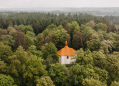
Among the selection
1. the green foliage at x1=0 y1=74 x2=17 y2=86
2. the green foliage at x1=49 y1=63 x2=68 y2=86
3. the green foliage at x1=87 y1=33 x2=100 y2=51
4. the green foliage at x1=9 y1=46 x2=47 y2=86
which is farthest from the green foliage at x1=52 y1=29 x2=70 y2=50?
the green foliage at x1=0 y1=74 x2=17 y2=86

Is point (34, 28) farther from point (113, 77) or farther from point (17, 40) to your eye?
point (113, 77)

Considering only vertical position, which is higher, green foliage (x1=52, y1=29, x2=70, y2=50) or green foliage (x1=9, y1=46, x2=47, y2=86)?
green foliage (x1=52, y1=29, x2=70, y2=50)

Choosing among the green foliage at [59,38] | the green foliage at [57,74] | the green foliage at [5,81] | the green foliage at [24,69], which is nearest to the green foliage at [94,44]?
the green foliage at [59,38]

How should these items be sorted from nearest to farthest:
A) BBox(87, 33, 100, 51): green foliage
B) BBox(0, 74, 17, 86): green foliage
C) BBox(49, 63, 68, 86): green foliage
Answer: BBox(0, 74, 17, 86): green foliage
BBox(49, 63, 68, 86): green foliage
BBox(87, 33, 100, 51): green foliage

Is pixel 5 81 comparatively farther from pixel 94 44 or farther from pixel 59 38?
pixel 94 44

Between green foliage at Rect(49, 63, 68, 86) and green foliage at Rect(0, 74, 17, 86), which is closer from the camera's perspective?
green foliage at Rect(0, 74, 17, 86)

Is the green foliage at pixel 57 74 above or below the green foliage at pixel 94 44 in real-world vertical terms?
below

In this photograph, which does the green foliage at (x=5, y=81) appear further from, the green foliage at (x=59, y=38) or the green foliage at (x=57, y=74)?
the green foliage at (x=59, y=38)

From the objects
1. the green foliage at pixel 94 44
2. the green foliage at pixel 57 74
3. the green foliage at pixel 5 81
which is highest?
the green foliage at pixel 94 44

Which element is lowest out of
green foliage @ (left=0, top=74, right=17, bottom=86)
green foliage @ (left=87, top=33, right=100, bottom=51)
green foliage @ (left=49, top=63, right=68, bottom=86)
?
green foliage @ (left=49, top=63, right=68, bottom=86)

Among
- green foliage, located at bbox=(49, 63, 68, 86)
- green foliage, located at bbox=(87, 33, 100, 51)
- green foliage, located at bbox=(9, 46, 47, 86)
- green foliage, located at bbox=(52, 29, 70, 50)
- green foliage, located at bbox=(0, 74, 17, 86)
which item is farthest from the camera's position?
green foliage, located at bbox=(52, 29, 70, 50)

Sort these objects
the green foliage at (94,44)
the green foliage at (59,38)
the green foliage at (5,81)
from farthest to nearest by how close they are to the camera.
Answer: the green foliage at (59,38)
the green foliage at (94,44)
the green foliage at (5,81)

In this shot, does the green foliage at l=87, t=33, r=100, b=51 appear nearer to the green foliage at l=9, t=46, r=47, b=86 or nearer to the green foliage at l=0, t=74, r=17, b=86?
the green foliage at l=9, t=46, r=47, b=86
